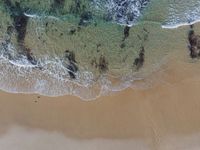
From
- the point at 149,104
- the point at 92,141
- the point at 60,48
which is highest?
the point at 60,48

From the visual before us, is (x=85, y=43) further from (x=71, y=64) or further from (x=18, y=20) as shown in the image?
(x=18, y=20)

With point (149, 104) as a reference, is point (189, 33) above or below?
above

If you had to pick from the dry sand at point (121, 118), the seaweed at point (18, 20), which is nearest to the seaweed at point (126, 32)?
the dry sand at point (121, 118)

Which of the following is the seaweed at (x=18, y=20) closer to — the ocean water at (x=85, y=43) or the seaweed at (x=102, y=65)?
the ocean water at (x=85, y=43)

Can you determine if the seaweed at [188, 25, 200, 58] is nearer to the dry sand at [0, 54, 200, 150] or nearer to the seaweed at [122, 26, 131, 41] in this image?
the dry sand at [0, 54, 200, 150]

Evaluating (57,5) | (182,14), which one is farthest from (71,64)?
(182,14)

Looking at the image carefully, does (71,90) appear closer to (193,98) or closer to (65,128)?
(65,128)

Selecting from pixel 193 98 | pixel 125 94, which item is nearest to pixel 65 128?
pixel 125 94
